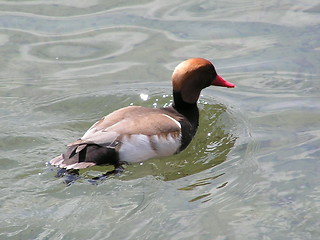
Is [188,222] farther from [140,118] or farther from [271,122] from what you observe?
[271,122]

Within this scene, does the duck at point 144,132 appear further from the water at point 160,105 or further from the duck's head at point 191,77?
the water at point 160,105

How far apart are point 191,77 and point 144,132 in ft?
3.54

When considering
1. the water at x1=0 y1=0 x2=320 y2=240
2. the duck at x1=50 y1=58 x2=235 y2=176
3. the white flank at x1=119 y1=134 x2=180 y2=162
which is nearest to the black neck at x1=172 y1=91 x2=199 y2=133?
the duck at x1=50 y1=58 x2=235 y2=176

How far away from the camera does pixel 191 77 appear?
295 inches

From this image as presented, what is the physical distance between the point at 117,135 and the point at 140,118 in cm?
40

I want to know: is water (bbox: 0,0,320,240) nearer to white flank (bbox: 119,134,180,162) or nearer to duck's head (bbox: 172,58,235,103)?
white flank (bbox: 119,134,180,162)

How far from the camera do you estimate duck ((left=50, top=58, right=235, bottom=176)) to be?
652 centimetres

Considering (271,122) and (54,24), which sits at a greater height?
(54,24)

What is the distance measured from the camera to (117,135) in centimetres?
661

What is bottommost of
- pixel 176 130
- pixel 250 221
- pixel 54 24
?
pixel 250 221

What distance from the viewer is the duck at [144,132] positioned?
6520 mm

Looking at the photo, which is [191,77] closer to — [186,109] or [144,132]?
[186,109]

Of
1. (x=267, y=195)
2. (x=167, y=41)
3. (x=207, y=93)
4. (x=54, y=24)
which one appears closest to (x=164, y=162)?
(x=267, y=195)

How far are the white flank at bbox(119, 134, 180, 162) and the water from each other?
0.11 m
